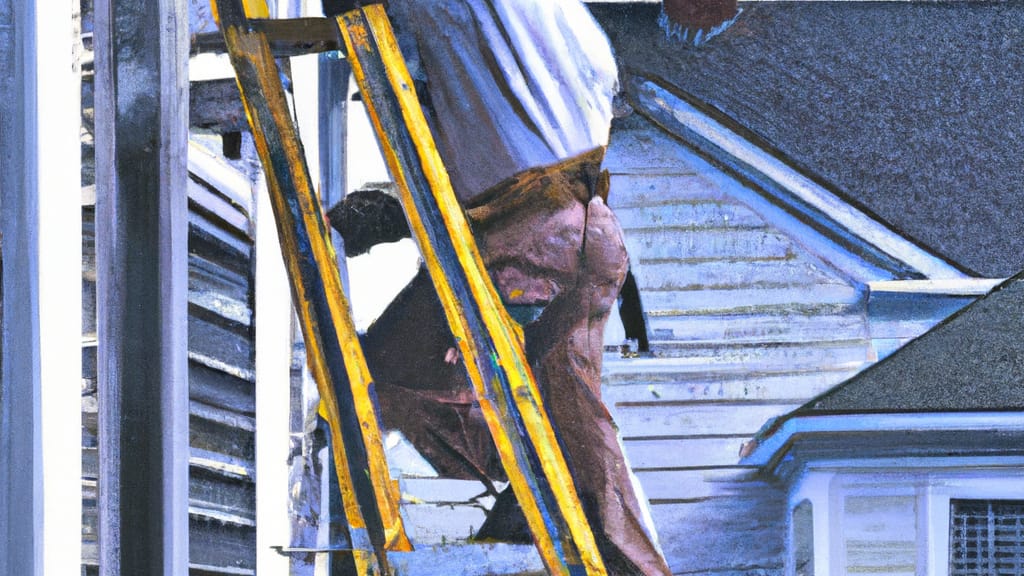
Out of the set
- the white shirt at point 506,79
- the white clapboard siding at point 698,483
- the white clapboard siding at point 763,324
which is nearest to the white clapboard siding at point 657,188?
the white shirt at point 506,79

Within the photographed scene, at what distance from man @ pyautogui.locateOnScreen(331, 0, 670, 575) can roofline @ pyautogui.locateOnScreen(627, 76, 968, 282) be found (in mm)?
124

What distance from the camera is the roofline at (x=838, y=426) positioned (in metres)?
2.40

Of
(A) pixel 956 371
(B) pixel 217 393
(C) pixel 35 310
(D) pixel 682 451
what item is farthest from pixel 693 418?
(C) pixel 35 310

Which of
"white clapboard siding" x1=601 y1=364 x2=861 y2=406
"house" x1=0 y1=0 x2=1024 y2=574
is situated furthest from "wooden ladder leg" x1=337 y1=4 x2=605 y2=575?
"white clapboard siding" x1=601 y1=364 x2=861 y2=406

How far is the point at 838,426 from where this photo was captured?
240 centimetres

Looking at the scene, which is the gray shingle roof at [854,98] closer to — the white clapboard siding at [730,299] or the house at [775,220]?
the house at [775,220]

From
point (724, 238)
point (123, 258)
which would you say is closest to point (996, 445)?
point (724, 238)

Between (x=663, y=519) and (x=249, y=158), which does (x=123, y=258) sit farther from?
(x=663, y=519)

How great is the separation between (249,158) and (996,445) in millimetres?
1935

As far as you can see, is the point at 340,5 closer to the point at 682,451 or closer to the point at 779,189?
the point at 779,189

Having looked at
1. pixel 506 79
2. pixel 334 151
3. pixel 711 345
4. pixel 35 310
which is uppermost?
pixel 506 79

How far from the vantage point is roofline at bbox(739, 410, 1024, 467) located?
7.89ft

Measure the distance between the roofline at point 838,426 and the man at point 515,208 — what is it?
360 millimetres

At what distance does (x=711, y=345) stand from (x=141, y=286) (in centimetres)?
137
